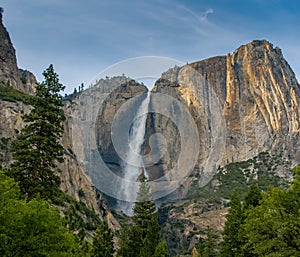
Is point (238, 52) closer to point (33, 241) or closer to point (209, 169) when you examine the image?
point (209, 169)

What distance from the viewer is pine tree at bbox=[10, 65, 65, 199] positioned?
24.5 m

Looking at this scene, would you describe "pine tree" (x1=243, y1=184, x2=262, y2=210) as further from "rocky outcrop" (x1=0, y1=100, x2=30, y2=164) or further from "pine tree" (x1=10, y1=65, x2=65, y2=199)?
"rocky outcrop" (x1=0, y1=100, x2=30, y2=164)

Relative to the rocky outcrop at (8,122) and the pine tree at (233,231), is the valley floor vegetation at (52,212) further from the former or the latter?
the rocky outcrop at (8,122)

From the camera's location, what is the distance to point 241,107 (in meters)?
156

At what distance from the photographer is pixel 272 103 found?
500 feet

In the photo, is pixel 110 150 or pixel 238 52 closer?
pixel 110 150

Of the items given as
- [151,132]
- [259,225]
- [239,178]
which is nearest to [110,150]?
[151,132]

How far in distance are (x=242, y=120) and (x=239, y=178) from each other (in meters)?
26.6

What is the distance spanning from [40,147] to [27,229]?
9.76 meters

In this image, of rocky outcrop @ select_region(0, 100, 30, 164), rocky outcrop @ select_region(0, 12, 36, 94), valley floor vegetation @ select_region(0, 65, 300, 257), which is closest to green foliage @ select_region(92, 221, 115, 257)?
valley floor vegetation @ select_region(0, 65, 300, 257)

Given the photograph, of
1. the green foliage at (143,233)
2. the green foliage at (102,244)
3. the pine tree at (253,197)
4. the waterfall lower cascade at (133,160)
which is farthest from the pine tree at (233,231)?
the waterfall lower cascade at (133,160)

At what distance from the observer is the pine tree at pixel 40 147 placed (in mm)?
24469

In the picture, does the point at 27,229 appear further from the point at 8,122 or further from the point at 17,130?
the point at 8,122

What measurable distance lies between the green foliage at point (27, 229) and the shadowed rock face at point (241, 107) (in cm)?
12530
